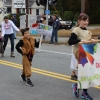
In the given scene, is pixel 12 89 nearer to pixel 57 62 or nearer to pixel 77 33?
pixel 77 33

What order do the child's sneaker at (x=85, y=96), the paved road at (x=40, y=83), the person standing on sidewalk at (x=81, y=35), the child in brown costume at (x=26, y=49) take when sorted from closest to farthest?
the child's sneaker at (x=85, y=96), the person standing on sidewalk at (x=81, y=35), the paved road at (x=40, y=83), the child in brown costume at (x=26, y=49)

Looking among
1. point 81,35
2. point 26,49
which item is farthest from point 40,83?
point 81,35

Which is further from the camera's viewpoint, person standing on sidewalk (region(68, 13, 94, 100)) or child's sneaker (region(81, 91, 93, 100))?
person standing on sidewalk (region(68, 13, 94, 100))

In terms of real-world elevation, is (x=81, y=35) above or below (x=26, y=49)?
above

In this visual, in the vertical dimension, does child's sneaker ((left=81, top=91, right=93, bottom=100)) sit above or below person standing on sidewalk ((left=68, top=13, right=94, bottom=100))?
below

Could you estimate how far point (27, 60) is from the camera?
28.6ft

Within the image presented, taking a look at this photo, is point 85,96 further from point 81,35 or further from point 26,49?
point 26,49

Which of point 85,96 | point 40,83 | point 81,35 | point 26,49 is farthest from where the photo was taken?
point 40,83

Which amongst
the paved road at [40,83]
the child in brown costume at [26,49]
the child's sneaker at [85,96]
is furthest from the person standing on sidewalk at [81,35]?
the child in brown costume at [26,49]

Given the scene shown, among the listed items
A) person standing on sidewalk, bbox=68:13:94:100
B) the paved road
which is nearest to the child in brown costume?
the paved road

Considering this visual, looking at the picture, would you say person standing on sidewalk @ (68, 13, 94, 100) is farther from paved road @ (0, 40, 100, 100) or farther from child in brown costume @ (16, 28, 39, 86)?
child in brown costume @ (16, 28, 39, 86)

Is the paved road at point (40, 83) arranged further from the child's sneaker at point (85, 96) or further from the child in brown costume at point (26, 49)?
the child in brown costume at point (26, 49)

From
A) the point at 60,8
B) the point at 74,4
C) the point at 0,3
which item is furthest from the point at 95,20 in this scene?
the point at 0,3

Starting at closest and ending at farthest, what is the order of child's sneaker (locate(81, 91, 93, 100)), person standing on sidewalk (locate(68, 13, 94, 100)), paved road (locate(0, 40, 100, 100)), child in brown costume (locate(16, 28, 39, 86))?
child's sneaker (locate(81, 91, 93, 100)), person standing on sidewalk (locate(68, 13, 94, 100)), paved road (locate(0, 40, 100, 100)), child in brown costume (locate(16, 28, 39, 86))
